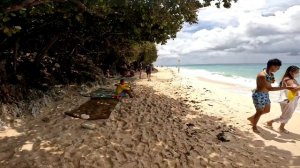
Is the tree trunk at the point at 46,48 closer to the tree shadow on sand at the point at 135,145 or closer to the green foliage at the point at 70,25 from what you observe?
the green foliage at the point at 70,25

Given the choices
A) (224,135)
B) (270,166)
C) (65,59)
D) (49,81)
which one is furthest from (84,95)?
(270,166)

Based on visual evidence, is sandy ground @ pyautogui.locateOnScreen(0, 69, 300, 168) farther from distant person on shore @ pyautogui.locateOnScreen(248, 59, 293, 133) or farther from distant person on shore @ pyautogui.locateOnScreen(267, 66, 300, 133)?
distant person on shore @ pyautogui.locateOnScreen(248, 59, 293, 133)

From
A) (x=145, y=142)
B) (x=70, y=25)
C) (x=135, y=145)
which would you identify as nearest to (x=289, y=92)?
(x=145, y=142)

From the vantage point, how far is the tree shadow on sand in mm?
7105

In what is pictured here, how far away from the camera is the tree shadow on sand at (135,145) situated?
7.11 meters

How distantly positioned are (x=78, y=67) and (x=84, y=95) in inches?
240

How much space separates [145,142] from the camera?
330 inches

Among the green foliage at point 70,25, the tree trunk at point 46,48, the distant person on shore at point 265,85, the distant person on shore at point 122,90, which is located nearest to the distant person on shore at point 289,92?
the distant person on shore at point 265,85

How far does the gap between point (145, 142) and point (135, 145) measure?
35cm

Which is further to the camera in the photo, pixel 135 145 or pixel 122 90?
pixel 122 90

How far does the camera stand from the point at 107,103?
42.1 ft

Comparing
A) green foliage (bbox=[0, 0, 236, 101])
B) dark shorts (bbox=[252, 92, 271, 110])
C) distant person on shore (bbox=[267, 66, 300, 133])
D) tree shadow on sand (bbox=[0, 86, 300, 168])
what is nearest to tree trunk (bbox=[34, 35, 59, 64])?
green foliage (bbox=[0, 0, 236, 101])

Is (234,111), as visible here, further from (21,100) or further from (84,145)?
(21,100)

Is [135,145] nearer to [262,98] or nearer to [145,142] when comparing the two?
[145,142]
